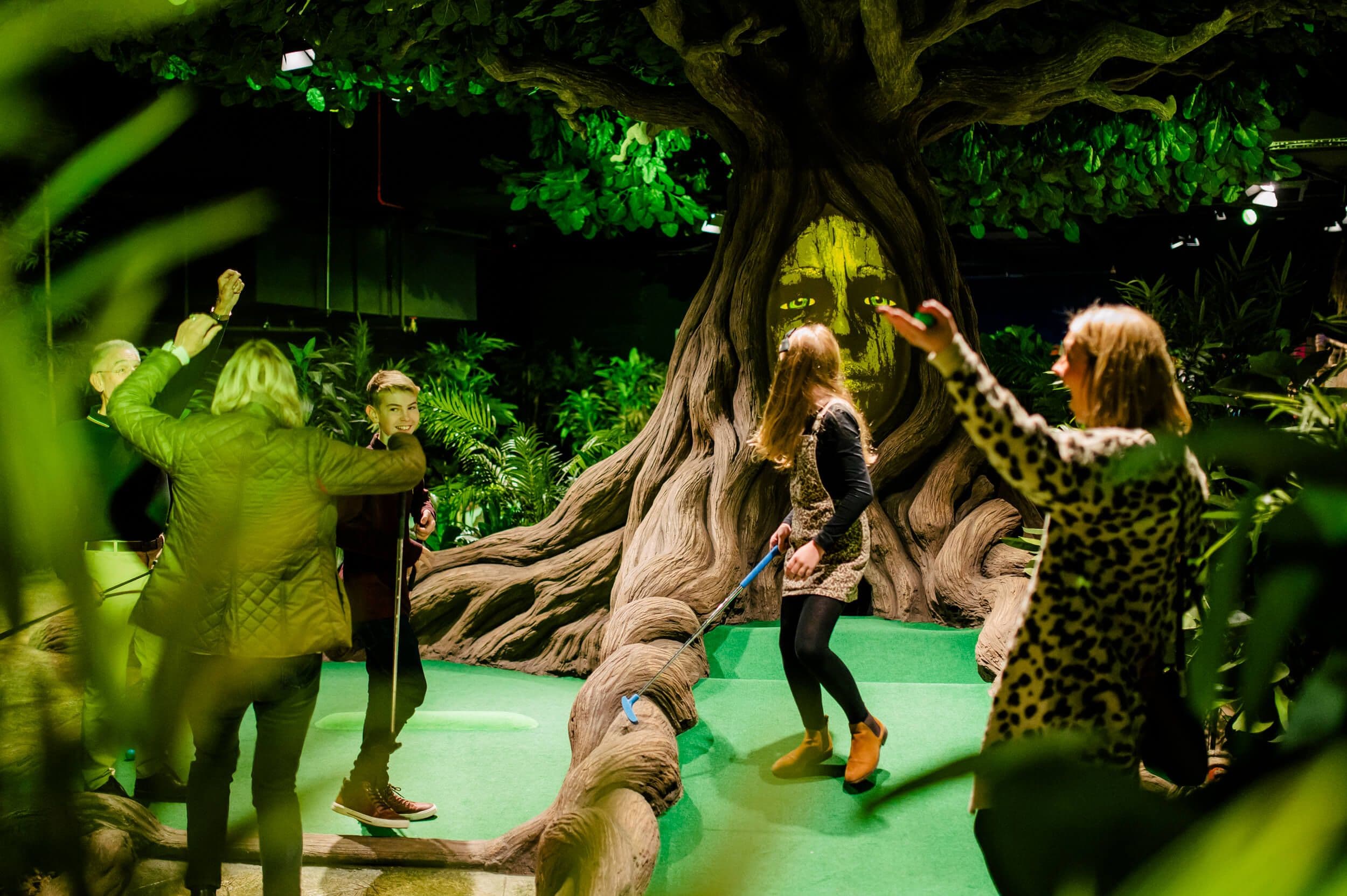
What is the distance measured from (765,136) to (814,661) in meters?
3.45

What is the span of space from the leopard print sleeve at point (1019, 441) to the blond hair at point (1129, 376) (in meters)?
0.12

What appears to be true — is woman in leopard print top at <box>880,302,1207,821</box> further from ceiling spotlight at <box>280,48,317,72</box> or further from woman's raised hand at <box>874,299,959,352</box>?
ceiling spotlight at <box>280,48,317,72</box>

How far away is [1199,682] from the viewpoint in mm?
457

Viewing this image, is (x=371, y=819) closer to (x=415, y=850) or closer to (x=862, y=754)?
(x=415, y=850)

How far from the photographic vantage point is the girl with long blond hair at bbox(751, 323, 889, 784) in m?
3.33

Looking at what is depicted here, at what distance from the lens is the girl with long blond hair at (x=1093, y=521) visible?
193 cm

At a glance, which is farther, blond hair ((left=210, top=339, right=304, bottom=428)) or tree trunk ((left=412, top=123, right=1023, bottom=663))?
tree trunk ((left=412, top=123, right=1023, bottom=663))

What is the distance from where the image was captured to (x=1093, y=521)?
1.96 metres

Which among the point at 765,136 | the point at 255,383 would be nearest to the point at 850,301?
the point at 765,136

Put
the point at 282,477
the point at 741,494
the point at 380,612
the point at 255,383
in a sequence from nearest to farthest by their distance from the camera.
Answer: the point at 282,477, the point at 255,383, the point at 380,612, the point at 741,494

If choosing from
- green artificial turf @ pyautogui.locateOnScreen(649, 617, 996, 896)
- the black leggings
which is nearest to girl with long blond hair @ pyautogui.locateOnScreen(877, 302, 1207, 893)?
green artificial turf @ pyautogui.locateOnScreen(649, 617, 996, 896)

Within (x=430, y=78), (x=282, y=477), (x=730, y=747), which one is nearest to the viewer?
(x=282, y=477)

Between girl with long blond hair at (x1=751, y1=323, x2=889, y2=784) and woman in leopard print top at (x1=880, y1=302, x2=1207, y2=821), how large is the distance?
1.20 meters

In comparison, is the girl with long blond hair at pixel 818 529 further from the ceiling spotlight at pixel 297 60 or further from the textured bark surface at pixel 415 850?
the ceiling spotlight at pixel 297 60
